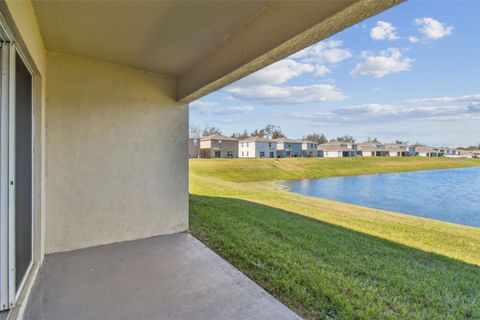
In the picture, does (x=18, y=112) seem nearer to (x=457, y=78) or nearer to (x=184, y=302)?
(x=184, y=302)

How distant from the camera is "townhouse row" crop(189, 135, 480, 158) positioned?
34028mm

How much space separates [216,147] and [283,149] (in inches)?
524

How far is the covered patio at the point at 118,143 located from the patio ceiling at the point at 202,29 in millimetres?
12

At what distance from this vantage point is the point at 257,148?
3953cm

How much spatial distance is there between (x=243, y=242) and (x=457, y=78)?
698cm

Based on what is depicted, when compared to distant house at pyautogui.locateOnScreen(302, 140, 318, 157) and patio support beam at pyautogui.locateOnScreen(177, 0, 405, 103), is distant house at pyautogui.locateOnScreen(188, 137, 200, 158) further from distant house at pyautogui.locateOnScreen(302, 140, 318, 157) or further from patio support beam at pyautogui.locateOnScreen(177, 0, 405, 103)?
patio support beam at pyautogui.locateOnScreen(177, 0, 405, 103)

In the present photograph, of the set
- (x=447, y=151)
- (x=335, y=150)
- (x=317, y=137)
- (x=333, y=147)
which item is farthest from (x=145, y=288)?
(x=447, y=151)

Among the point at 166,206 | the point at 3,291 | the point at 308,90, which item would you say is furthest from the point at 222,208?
the point at 308,90

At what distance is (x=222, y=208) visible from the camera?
5.58 meters

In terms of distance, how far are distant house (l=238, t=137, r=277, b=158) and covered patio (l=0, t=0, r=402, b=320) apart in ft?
118

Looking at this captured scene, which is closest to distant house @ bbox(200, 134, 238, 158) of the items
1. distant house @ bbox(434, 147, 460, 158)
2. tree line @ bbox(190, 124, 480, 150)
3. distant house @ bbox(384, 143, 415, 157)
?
tree line @ bbox(190, 124, 480, 150)

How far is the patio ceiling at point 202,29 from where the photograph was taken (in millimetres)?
1523

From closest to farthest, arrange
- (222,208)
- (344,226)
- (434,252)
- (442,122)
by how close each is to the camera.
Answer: (434,252) → (344,226) → (222,208) → (442,122)

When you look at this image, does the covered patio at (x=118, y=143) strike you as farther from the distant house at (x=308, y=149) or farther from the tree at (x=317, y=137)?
the tree at (x=317, y=137)
